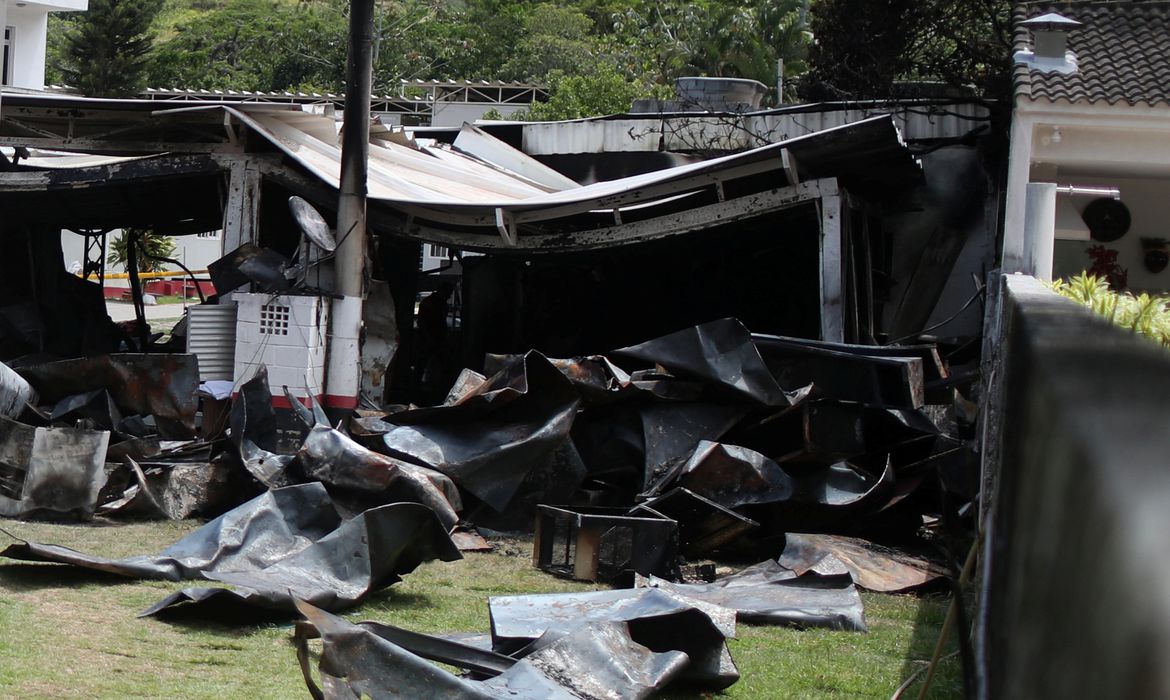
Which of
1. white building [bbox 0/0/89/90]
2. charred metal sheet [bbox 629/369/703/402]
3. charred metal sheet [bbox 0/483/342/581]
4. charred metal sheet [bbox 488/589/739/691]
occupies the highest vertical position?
white building [bbox 0/0/89/90]

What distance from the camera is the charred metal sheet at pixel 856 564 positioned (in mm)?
7445

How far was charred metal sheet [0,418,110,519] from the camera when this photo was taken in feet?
27.0

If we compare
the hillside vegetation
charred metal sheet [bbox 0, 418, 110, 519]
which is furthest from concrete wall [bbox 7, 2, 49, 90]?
charred metal sheet [bbox 0, 418, 110, 519]

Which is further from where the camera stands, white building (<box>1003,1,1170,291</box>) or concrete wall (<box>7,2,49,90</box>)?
concrete wall (<box>7,2,49,90</box>)

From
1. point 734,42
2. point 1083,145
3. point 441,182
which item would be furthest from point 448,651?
point 734,42

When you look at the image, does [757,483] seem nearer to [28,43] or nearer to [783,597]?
Result: [783,597]

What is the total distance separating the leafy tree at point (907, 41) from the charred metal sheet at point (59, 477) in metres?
16.6

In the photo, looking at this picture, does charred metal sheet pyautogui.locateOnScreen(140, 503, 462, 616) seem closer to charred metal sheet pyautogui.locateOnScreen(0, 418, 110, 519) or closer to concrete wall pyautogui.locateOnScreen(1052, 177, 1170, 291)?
charred metal sheet pyautogui.locateOnScreen(0, 418, 110, 519)

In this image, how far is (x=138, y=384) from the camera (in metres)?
10.5

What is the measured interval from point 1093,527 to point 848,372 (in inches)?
330

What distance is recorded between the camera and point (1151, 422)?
0.95 meters

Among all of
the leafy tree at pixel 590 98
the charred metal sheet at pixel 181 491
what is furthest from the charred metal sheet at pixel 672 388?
the leafy tree at pixel 590 98

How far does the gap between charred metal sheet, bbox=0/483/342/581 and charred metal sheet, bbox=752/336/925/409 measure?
3731 millimetres

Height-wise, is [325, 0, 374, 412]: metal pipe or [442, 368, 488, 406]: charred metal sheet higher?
[325, 0, 374, 412]: metal pipe
